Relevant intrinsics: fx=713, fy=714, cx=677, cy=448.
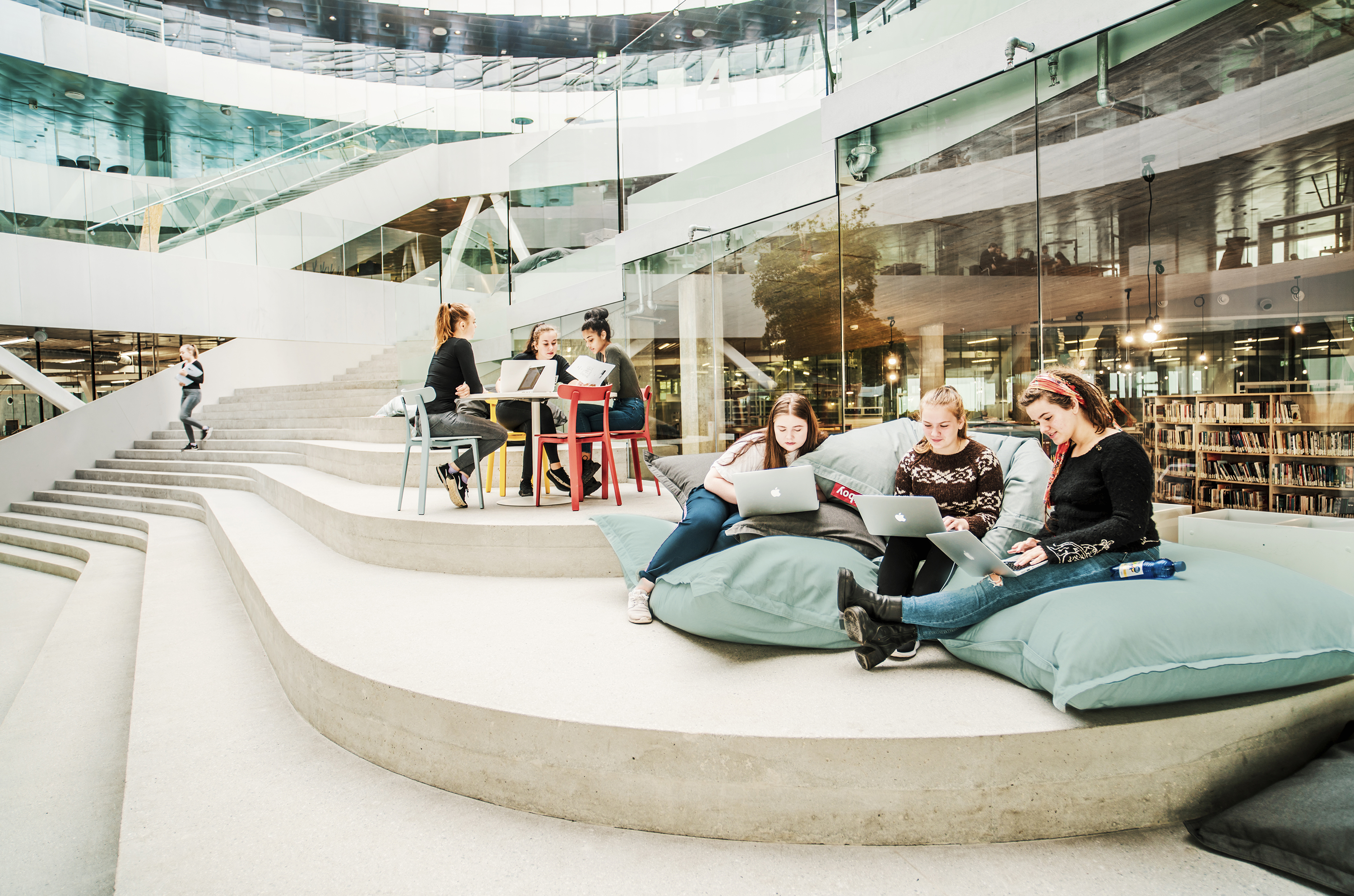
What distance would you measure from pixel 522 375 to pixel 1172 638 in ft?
11.6

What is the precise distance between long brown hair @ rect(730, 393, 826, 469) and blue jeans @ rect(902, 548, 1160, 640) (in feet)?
3.42

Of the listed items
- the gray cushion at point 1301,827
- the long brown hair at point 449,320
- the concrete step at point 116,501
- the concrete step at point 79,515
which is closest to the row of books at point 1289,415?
the gray cushion at point 1301,827

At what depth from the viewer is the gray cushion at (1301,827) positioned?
149 centimetres

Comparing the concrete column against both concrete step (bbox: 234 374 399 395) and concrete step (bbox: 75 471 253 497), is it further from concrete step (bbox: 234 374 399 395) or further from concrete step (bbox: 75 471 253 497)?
concrete step (bbox: 234 374 399 395)

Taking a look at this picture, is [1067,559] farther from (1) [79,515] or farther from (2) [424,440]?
(1) [79,515]

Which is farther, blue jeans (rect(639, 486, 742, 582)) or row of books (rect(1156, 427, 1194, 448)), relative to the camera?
row of books (rect(1156, 427, 1194, 448))

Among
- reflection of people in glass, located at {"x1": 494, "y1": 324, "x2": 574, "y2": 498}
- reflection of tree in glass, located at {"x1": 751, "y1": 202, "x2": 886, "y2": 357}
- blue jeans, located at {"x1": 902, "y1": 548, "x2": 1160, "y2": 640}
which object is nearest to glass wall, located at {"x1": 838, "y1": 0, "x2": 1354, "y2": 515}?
reflection of tree in glass, located at {"x1": 751, "y1": 202, "x2": 886, "y2": 357}

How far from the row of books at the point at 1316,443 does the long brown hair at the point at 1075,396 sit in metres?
1.21

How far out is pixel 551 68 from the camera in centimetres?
1816

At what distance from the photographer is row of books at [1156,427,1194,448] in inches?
123

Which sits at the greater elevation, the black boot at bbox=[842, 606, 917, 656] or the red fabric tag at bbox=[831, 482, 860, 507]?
the red fabric tag at bbox=[831, 482, 860, 507]

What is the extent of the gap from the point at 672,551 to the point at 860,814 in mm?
1280

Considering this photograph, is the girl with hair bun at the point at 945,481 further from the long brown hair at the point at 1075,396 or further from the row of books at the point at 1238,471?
the row of books at the point at 1238,471

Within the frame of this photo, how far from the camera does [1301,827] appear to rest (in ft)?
5.11
